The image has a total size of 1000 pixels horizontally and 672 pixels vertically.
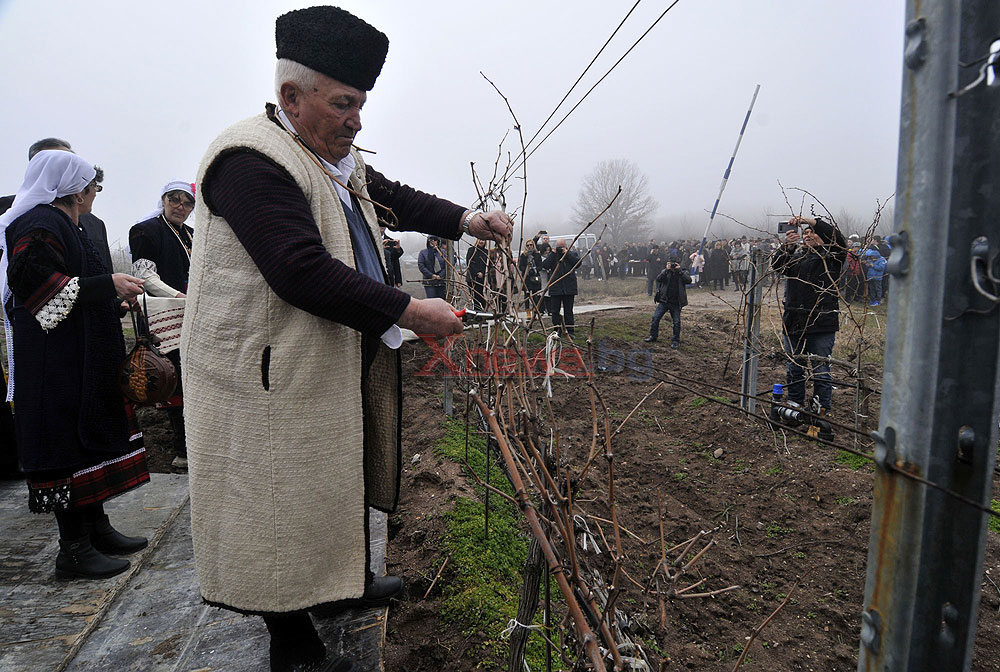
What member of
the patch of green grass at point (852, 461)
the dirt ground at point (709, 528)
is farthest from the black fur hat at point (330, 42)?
the patch of green grass at point (852, 461)

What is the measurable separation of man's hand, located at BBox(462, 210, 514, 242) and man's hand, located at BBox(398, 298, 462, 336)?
1.71 feet

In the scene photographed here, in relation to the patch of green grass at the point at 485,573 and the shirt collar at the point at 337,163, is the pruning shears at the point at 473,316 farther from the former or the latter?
the patch of green grass at the point at 485,573

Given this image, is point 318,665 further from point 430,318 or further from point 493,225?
point 493,225

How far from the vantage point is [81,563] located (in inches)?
101

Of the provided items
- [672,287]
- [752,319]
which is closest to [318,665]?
[752,319]

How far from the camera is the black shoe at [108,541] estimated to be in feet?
9.11

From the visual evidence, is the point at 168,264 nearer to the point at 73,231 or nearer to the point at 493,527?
the point at 73,231

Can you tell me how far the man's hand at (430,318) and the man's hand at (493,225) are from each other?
0.52 m

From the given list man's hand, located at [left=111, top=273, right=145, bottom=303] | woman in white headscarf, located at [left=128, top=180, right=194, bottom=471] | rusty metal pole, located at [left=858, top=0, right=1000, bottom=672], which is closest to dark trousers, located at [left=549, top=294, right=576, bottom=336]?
woman in white headscarf, located at [left=128, top=180, right=194, bottom=471]

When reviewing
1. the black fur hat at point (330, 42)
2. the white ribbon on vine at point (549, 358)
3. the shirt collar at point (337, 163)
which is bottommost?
the white ribbon on vine at point (549, 358)

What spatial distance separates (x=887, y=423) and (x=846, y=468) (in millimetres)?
3993

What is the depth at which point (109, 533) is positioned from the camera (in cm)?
279

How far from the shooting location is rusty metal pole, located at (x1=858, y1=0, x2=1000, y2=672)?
88cm

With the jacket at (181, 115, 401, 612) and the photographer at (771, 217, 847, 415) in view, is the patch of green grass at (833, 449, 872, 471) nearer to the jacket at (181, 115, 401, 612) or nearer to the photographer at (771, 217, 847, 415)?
the photographer at (771, 217, 847, 415)
